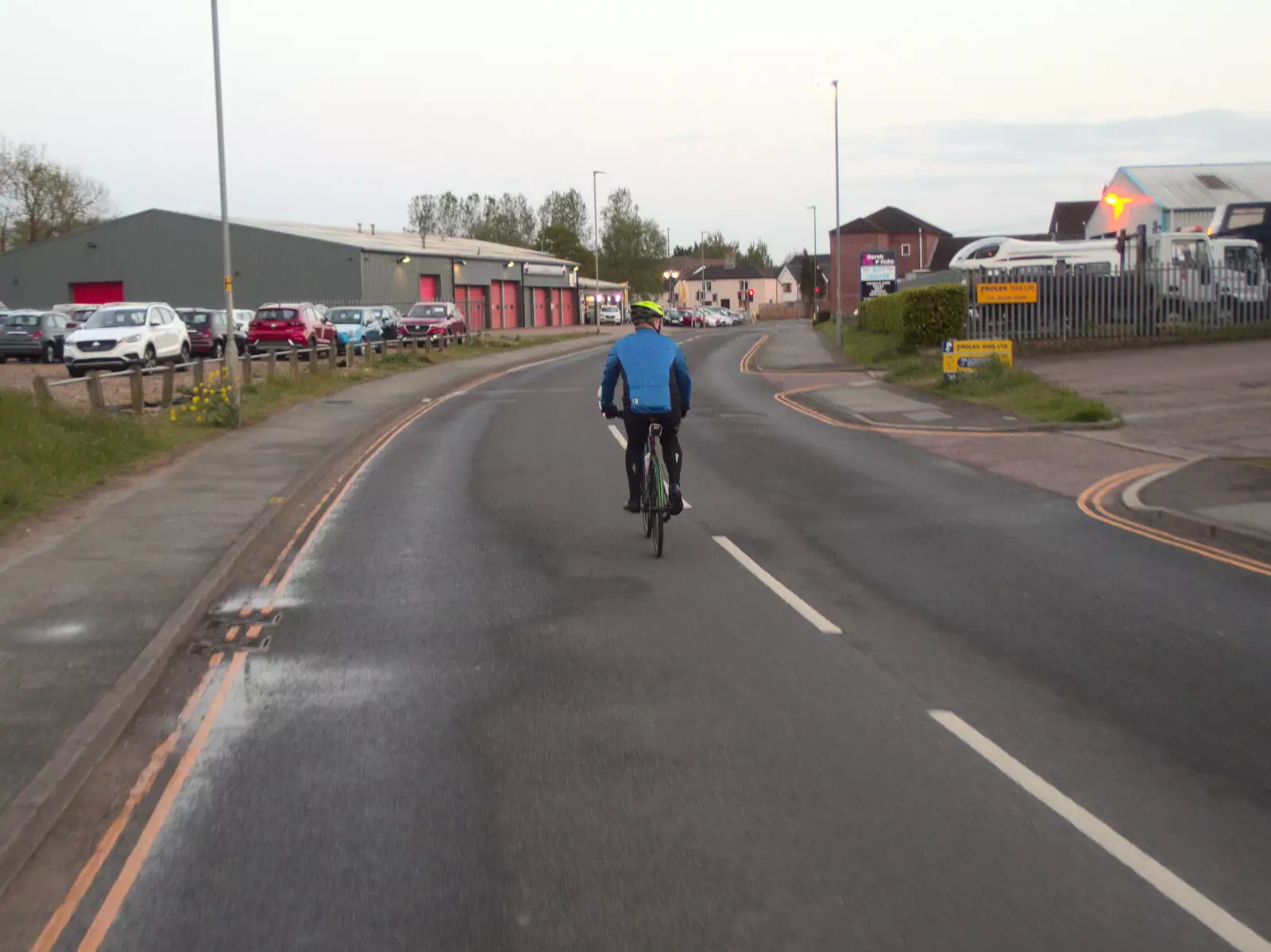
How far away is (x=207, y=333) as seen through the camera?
41531mm

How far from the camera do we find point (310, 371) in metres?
32.0

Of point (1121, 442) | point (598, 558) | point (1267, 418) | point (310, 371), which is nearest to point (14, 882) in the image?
point (598, 558)

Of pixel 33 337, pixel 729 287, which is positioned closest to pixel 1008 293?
pixel 33 337

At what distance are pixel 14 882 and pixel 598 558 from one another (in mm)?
6418

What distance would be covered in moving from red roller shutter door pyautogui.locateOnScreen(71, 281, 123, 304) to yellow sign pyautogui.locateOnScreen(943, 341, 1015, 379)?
2079 inches

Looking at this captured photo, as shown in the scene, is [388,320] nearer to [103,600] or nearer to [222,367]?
[222,367]

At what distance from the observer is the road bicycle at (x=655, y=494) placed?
34.6 feet

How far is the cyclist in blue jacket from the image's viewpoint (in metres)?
10.6

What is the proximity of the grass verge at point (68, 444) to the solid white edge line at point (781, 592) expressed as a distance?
253 inches

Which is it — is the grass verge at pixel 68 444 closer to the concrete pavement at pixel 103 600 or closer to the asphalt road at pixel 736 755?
the concrete pavement at pixel 103 600

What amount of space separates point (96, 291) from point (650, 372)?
6429 centimetres

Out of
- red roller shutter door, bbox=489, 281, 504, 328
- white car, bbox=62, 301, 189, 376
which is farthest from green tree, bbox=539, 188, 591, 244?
white car, bbox=62, 301, 189, 376

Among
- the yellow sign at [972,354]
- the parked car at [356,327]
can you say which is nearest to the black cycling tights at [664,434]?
the yellow sign at [972,354]

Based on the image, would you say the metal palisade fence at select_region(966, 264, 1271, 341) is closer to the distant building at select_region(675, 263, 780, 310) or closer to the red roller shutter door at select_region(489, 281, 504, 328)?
the red roller shutter door at select_region(489, 281, 504, 328)
